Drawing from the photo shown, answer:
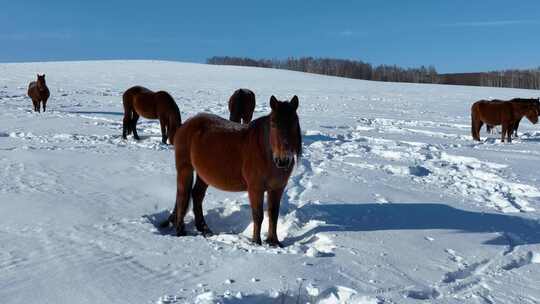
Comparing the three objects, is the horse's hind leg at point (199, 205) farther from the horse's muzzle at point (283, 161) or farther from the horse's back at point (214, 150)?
the horse's muzzle at point (283, 161)

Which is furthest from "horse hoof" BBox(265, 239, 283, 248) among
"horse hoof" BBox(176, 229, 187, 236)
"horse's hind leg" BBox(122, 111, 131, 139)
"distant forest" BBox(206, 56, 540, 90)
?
"distant forest" BBox(206, 56, 540, 90)

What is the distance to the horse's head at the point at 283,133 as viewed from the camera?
411 cm

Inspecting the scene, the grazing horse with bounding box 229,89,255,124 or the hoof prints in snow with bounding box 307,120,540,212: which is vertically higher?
the grazing horse with bounding box 229,89,255,124

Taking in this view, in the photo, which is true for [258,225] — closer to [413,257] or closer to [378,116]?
[413,257]

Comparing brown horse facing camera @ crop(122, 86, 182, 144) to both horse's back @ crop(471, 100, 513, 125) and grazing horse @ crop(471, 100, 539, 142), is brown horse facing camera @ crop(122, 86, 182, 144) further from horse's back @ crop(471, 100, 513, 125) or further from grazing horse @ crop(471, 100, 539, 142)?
horse's back @ crop(471, 100, 513, 125)

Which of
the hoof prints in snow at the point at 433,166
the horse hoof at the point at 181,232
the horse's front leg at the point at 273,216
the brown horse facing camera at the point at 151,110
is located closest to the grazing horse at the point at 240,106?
the brown horse facing camera at the point at 151,110

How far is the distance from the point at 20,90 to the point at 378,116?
63.1ft

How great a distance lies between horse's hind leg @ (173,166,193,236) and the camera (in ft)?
17.2

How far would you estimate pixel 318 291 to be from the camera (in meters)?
3.51

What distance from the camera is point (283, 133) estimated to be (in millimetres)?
4109

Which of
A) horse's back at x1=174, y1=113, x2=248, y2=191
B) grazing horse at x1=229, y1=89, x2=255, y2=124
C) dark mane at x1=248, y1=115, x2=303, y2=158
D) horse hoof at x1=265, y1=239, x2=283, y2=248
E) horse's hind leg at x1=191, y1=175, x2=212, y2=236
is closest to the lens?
dark mane at x1=248, y1=115, x2=303, y2=158

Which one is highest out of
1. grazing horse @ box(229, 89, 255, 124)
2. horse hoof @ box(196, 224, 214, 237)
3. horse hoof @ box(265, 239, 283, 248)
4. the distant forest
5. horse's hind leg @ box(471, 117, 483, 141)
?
the distant forest

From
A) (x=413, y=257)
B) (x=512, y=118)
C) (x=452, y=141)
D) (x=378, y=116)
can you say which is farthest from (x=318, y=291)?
(x=378, y=116)

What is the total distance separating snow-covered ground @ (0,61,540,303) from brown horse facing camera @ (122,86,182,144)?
2.37ft
